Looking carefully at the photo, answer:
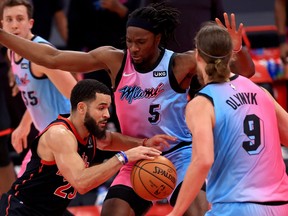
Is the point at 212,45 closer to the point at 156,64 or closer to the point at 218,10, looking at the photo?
the point at 156,64

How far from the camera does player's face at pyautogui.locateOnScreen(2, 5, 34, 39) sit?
7.52 metres

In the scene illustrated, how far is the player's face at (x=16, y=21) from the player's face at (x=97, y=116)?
75.8 inches

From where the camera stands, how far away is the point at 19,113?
9.95 metres

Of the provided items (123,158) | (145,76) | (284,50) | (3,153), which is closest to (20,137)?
(3,153)

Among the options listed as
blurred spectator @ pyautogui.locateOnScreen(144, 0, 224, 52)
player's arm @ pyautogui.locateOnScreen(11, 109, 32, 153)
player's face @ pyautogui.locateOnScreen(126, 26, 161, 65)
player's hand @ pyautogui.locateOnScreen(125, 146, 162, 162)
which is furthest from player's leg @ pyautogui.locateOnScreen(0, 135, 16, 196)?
player's hand @ pyautogui.locateOnScreen(125, 146, 162, 162)

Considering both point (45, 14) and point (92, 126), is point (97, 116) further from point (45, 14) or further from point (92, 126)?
point (45, 14)

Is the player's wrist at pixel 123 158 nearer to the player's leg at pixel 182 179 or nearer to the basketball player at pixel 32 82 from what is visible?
the player's leg at pixel 182 179

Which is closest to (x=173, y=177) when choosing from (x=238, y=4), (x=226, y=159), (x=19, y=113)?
(x=226, y=159)

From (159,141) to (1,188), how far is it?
273 centimetres

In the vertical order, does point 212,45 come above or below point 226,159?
above

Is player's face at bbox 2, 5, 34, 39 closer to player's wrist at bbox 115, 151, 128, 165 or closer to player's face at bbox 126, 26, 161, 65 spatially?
player's face at bbox 126, 26, 161, 65

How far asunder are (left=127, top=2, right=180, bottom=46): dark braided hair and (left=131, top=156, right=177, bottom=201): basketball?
1081mm

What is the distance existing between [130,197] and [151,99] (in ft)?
2.30

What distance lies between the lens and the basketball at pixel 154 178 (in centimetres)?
557
